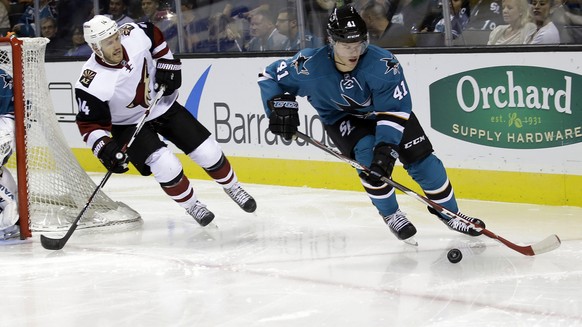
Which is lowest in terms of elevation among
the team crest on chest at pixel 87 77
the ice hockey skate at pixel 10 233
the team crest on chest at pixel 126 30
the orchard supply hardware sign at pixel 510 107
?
the ice hockey skate at pixel 10 233

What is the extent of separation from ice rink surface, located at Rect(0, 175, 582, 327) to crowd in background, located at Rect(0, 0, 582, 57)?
0.81 meters

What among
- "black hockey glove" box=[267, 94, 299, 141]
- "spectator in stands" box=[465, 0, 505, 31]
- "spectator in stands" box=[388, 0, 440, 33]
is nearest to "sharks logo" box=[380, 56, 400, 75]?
"black hockey glove" box=[267, 94, 299, 141]

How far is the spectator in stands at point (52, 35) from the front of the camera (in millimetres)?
7176

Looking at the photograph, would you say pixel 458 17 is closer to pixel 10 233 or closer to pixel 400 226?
pixel 400 226

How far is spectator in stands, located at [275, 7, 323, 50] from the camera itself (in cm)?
586

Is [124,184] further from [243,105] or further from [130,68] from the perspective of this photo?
[130,68]

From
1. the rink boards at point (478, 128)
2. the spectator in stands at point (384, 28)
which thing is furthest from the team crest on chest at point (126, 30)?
the spectator in stands at point (384, 28)

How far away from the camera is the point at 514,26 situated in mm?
5023

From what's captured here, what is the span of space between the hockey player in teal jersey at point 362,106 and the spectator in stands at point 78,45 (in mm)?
3089

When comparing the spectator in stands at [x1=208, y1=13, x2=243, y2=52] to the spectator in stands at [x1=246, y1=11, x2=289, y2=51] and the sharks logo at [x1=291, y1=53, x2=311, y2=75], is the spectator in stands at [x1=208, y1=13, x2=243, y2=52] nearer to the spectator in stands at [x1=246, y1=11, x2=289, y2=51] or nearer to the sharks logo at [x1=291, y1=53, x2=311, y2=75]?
the spectator in stands at [x1=246, y1=11, x2=289, y2=51]

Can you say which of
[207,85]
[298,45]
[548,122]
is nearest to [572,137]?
[548,122]

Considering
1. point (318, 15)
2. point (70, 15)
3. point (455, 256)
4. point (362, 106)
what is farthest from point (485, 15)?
point (70, 15)

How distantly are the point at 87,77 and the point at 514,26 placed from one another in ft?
6.43

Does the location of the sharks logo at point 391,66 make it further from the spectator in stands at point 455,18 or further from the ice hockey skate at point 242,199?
the spectator in stands at point 455,18
